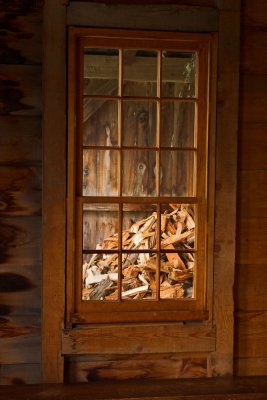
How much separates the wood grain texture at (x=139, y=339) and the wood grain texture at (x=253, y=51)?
1634 mm

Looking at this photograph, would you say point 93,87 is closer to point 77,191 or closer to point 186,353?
point 77,191

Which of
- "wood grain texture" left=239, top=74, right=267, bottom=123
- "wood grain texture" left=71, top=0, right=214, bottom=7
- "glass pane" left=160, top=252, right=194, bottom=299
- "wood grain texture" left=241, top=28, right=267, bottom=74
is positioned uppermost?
"wood grain texture" left=71, top=0, right=214, bottom=7

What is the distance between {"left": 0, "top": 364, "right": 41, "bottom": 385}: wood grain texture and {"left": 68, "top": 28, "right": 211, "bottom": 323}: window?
410 millimetres

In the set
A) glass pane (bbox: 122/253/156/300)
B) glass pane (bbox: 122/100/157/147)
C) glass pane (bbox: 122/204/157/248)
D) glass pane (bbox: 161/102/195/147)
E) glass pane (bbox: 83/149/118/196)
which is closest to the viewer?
glass pane (bbox: 122/253/156/300)

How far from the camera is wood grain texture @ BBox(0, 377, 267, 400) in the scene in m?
2.46

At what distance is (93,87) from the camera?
5.41m

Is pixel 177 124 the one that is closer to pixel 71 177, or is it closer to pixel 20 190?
pixel 71 177

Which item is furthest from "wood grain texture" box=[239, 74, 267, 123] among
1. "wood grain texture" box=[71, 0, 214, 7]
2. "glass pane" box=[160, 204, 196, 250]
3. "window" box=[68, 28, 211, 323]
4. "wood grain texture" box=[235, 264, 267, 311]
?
"glass pane" box=[160, 204, 196, 250]

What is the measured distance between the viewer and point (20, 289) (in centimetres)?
263

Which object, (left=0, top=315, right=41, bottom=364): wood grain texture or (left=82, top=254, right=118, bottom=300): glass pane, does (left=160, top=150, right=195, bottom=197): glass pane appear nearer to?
(left=82, top=254, right=118, bottom=300): glass pane

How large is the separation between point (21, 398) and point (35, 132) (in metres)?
1.52

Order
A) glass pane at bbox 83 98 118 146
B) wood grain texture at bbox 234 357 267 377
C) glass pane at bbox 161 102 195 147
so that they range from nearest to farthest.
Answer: wood grain texture at bbox 234 357 267 377 < glass pane at bbox 161 102 195 147 < glass pane at bbox 83 98 118 146

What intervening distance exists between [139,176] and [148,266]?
1483mm

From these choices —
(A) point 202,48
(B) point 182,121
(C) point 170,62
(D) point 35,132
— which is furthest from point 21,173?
(B) point 182,121
